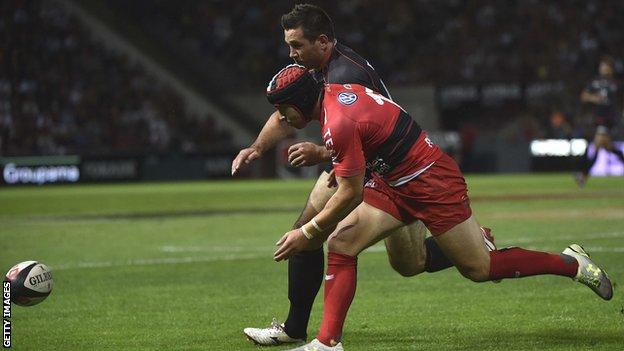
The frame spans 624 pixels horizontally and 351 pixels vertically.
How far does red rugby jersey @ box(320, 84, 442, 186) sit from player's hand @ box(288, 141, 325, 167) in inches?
9.4

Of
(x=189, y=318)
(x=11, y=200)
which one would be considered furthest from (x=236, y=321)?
(x=11, y=200)

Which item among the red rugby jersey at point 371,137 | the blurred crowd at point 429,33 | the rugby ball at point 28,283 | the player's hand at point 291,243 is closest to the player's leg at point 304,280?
the red rugby jersey at point 371,137

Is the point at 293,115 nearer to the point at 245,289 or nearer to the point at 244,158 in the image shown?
the point at 244,158

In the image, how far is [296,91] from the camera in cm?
647

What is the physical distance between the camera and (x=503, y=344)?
22.9 feet

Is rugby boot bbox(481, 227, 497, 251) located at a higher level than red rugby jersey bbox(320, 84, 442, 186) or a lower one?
lower

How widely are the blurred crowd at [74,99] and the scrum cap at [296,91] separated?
1063 inches

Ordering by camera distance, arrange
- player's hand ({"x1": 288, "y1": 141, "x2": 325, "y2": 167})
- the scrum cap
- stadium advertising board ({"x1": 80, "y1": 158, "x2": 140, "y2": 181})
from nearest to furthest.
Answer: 1. the scrum cap
2. player's hand ({"x1": 288, "y1": 141, "x2": 325, "y2": 167})
3. stadium advertising board ({"x1": 80, "y1": 158, "x2": 140, "y2": 181})

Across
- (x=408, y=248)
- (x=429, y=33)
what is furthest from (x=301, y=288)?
(x=429, y=33)

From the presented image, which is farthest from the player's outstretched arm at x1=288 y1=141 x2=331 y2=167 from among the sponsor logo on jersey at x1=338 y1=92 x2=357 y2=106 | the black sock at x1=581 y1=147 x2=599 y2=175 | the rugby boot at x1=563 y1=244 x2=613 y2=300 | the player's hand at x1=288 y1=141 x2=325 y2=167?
the black sock at x1=581 y1=147 x2=599 y2=175

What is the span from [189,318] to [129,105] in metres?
28.7

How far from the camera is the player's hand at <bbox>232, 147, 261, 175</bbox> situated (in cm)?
742

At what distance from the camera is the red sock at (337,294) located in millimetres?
6391

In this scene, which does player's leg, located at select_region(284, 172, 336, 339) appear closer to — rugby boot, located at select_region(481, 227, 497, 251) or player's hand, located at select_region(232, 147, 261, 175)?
player's hand, located at select_region(232, 147, 261, 175)
